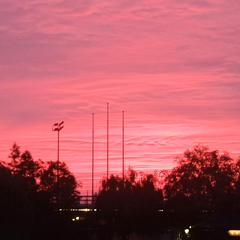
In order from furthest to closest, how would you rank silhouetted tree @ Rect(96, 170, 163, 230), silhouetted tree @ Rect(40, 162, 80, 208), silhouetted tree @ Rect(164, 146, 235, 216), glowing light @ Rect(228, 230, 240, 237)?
silhouetted tree @ Rect(164, 146, 235, 216)
silhouetted tree @ Rect(96, 170, 163, 230)
silhouetted tree @ Rect(40, 162, 80, 208)
glowing light @ Rect(228, 230, 240, 237)

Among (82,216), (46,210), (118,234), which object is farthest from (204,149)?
(46,210)

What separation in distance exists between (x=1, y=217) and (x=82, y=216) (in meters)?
36.8

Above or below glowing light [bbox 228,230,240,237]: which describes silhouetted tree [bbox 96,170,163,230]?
above

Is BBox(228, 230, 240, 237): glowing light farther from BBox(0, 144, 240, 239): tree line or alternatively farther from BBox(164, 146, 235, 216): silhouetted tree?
BBox(164, 146, 235, 216): silhouetted tree

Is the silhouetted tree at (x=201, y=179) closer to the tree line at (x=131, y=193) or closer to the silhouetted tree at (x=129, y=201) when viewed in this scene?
the tree line at (x=131, y=193)

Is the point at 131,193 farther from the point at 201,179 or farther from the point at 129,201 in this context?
the point at 201,179

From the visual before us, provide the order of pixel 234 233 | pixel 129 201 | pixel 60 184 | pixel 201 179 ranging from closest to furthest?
pixel 234 233 → pixel 60 184 → pixel 129 201 → pixel 201 179

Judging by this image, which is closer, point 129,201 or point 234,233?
point 234,233

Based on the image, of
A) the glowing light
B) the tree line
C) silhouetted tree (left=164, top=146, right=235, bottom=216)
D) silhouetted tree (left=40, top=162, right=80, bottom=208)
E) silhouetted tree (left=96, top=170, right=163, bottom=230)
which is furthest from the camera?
silhouetted tree (left=164, top=146, right=235, bottom=216)

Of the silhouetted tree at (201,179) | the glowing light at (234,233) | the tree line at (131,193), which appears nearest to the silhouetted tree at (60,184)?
the tree line at (131,193)

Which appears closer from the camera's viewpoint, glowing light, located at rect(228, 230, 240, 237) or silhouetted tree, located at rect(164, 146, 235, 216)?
glowing light, located at rect(228, 230, 240, 237)

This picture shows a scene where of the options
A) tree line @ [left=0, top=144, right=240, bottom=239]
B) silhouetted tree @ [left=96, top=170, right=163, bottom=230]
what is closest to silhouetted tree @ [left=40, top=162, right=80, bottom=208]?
tree line @ [left=0, top=144, right=240, bottom=239]

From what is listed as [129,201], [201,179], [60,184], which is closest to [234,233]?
[60,184]

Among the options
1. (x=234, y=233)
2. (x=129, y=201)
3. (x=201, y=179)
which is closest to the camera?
(x=234, y=233)
